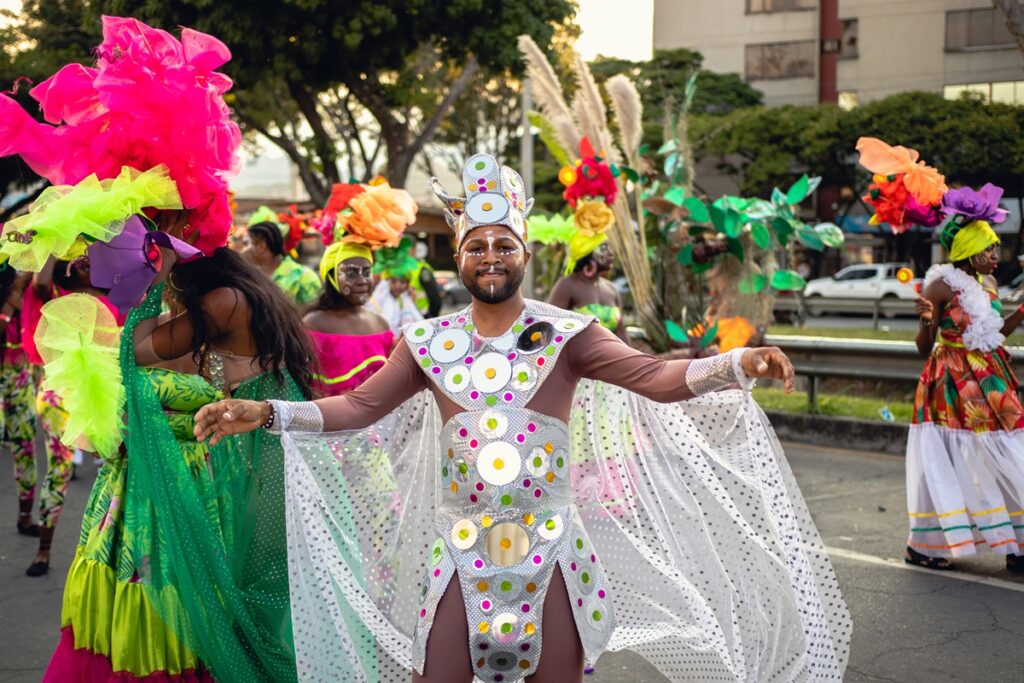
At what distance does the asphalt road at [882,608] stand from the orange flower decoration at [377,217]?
8.16 feet

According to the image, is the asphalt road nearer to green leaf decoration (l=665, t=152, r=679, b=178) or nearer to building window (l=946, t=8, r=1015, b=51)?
green leaf decoration (l=665, t=152, r=679, b=178)

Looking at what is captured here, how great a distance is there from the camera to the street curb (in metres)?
10.6

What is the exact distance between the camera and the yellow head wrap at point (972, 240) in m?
6.68

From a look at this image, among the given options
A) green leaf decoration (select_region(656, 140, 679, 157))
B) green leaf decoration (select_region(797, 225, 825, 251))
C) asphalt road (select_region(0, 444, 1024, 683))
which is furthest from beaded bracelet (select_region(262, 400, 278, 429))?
green leaf decoration (select_region(656, 140, 679, 157))

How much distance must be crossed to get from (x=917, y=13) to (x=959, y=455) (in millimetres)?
23883

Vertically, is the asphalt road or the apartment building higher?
the apartment building

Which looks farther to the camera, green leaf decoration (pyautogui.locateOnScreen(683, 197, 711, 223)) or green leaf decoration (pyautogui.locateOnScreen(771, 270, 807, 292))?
green leaf decoration (pyautogui.locateOnScreen(683, 197, 711, 223))

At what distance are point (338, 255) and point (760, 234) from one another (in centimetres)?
292

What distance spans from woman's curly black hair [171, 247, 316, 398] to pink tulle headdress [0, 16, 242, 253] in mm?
284

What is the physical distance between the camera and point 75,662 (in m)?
3.89

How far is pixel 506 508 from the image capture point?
11.5 ft

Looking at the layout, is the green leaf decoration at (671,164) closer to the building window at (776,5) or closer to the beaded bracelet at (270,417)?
the beaded bracelet at (270,417)

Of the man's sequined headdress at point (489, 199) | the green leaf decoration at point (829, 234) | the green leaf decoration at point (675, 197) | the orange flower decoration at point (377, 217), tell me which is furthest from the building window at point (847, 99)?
the man's sequined headdress at point (489, 199)

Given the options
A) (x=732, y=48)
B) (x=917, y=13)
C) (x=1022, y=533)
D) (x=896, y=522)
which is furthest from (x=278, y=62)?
(x=732, y=48)
